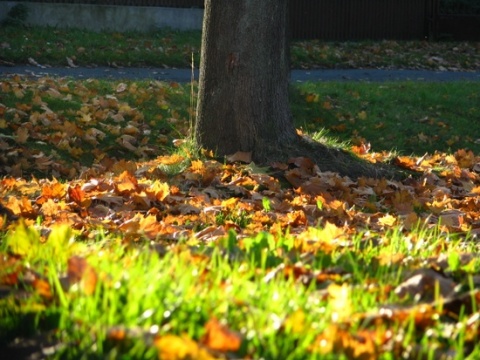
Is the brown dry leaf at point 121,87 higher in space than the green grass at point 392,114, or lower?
higher

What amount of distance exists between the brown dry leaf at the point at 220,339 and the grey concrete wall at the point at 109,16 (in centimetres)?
1731

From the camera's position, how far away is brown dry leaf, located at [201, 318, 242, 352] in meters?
2.45

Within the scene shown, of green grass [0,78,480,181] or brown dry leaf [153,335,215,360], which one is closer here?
brown dry leaf [153,335,215,360]

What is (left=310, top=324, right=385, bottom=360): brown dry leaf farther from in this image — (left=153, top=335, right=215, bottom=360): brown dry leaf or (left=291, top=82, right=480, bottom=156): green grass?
(left=291, top=82, right=480, bottom=156): green grass

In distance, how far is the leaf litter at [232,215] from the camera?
2.81 meters

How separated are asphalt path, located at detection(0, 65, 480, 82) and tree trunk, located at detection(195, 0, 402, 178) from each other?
19.9 ft

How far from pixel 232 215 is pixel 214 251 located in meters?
2.10

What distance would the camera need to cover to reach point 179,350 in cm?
235

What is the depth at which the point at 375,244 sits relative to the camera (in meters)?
4.42

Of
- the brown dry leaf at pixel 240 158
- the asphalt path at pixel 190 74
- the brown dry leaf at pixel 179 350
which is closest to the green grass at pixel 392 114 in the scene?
the asphalt path at pixel 190 74

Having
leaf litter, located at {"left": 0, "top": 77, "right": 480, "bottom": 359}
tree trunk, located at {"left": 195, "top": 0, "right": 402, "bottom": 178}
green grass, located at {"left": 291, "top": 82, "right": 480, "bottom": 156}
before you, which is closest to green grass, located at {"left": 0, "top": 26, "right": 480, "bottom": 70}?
green grass, located at {"left": 291, "top": 82, "right": 480, "bottom": 156}

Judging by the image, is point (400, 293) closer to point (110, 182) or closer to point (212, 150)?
point (110, 182)

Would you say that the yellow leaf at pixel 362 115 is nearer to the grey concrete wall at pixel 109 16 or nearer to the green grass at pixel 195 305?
the grey concrete wall at pixel 109 16

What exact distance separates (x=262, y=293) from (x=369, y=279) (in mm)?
555
